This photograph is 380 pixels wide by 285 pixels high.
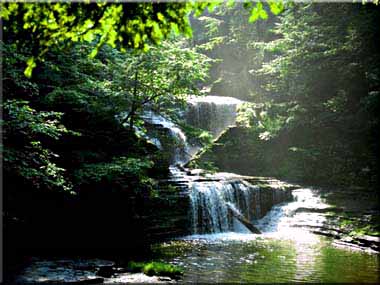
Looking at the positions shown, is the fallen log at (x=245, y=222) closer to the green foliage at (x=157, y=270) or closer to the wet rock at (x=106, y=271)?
the green foliage at (x=157, y=270)

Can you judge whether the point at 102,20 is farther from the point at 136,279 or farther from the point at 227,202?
the point at 227,202

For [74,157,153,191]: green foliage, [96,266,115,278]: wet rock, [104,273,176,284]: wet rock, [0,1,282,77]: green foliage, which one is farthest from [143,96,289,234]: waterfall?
[0,1,282,77]: green foliage

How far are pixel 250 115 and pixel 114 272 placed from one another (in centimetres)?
1601

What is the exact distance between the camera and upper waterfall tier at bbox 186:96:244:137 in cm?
2433

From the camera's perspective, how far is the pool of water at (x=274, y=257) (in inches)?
332

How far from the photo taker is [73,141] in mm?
10812

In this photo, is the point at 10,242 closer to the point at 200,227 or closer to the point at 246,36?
the point at 200,227

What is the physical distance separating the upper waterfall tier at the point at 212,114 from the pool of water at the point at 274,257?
10.4 meters

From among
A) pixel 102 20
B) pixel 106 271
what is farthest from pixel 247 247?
pixel 102 20

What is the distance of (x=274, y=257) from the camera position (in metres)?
10.2

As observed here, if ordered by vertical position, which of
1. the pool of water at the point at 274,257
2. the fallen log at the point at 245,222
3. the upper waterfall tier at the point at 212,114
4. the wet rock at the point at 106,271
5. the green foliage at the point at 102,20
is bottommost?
the pool of water at the point at 274,257

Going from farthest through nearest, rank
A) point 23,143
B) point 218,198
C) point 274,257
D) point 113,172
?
1. point 218,198
2. point 274,257
3. point 113,172
4. point 23,143

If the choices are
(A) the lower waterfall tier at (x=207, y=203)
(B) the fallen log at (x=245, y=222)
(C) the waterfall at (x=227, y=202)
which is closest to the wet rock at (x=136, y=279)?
(A) the lower waterfall tier at (x=207, y=203)

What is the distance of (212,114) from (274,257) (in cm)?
1560
